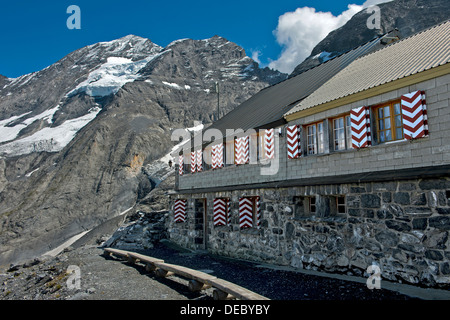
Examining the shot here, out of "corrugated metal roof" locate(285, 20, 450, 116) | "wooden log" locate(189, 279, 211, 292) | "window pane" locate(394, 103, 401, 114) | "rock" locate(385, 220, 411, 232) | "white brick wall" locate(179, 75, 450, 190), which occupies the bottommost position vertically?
"wooden log" locate(189, 279, 211, 292)

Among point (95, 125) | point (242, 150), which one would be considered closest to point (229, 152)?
point (242, 150)

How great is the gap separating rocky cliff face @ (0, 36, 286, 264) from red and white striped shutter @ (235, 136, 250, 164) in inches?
1161

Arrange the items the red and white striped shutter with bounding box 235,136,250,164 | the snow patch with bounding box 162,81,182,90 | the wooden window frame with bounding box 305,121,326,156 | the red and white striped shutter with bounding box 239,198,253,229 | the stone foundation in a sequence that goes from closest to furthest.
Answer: the stone foundation, the wooden window frame with bounding box 305,121,326,156, the red and white striped shutter with bounding box 239,198,253,229, the red and white striped shutter with bounding box 235,136,250,164, the snow patch with bounding box 162,81,182,90

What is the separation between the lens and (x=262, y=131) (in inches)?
533

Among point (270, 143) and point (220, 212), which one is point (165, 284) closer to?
point (270, 143)

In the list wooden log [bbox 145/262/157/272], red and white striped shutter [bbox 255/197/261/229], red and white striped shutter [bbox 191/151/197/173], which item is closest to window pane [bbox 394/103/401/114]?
red and white striped shutter [bbox 255/197/261/229]

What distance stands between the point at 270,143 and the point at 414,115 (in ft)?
17.9

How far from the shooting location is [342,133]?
10.3 meters

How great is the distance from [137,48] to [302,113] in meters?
98.2

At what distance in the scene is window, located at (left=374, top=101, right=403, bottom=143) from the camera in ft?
28.8

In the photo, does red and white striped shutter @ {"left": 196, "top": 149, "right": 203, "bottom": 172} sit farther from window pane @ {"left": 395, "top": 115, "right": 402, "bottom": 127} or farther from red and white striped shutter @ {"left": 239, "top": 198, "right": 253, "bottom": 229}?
window pane @ {"left": 395, "top": 115, "right": 402, "bottom": 127}

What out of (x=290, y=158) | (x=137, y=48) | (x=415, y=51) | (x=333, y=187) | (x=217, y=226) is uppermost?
(x=137, y=48)
